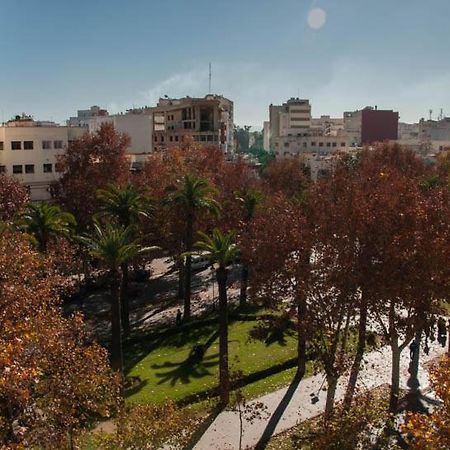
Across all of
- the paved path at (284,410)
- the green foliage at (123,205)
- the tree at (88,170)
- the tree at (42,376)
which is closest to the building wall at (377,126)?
the tree at (88,170)

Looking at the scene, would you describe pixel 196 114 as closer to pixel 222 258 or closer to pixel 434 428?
pixel 222 258

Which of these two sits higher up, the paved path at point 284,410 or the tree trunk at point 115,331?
the tree trunk at point 115,331

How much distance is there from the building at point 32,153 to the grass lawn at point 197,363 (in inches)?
1388

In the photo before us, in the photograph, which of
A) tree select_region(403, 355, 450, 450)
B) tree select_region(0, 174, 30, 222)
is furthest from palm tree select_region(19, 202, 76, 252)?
tree select_region(403, 355, 450, 450)

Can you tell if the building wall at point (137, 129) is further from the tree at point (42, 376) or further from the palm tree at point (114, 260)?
the tree at point (42, 376)

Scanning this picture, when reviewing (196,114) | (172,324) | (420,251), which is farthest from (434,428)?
(196,114)

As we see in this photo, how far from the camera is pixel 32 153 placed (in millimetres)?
63312

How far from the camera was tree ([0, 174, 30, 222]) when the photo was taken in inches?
1569

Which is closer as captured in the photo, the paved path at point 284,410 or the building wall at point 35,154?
the paved path at point 284,410

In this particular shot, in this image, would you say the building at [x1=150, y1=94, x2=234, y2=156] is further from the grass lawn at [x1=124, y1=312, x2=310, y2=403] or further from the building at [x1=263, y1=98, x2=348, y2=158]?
the grass lawn at [x1=124, y1=312, x2=310, y2=403]

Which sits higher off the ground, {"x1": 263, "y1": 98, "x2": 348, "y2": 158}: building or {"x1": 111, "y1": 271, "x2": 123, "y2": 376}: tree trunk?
{"x1": 263, "y1": 98, "x2": 348, "y2": 158}: building

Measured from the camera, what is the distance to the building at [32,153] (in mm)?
61469

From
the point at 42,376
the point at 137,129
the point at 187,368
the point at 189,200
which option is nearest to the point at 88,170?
the point at 189,200

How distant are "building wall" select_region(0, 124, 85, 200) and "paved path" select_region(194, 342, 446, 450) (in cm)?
4428
